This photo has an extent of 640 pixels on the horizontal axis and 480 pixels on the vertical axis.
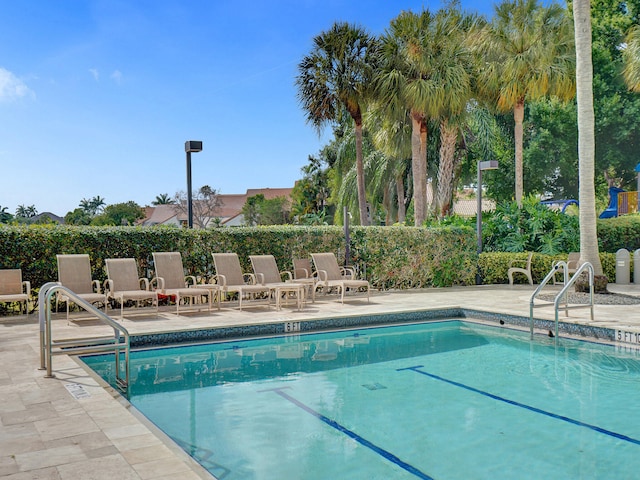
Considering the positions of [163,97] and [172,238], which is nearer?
[172,238]

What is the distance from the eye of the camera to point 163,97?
53688 mm

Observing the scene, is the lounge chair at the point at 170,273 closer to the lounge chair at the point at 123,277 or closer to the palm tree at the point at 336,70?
the lounge chair at the point at 123,277

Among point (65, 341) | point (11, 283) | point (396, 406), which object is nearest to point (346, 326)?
point (396, 406)

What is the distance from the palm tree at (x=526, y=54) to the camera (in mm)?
19344

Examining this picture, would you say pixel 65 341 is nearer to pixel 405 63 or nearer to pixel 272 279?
pixel 272 279

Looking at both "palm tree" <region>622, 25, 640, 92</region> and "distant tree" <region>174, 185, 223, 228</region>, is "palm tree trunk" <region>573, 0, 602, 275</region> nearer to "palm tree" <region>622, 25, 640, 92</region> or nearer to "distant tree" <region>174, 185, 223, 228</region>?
"palm tree" <region>622, 25, 640, 92</region>

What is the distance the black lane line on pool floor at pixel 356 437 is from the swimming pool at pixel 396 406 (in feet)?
0.05

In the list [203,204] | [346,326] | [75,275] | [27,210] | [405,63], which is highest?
[27,210]

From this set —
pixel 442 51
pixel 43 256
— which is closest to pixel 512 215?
pixel 442 51

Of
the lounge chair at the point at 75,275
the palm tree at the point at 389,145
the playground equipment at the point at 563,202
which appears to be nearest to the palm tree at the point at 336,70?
the palm tree at the point at 389,145

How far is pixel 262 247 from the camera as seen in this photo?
12.6 metres

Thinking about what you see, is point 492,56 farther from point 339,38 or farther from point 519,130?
point 339,38

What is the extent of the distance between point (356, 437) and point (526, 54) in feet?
58.3

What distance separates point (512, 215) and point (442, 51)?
20.4ft
